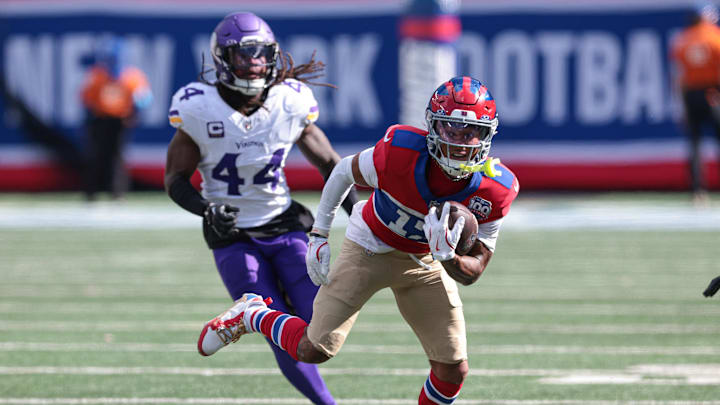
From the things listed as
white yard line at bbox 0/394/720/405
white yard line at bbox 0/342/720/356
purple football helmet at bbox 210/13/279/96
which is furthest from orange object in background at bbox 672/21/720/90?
purple football helmet at bbox 210/13/279/96

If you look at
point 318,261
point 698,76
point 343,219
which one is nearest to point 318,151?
point 318,261

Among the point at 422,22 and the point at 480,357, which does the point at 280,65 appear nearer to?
the point at 480,357

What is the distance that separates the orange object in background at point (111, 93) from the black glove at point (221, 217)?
10.7m

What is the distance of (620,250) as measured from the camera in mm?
10820

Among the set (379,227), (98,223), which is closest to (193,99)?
(379,227)

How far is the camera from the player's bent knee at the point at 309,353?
15.0 feet

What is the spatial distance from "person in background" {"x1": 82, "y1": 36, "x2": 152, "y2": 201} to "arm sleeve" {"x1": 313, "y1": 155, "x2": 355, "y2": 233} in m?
10.7

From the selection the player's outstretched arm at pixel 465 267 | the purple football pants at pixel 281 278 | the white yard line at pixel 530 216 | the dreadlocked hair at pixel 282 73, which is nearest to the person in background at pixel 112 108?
the white yard line at pixel 530 216

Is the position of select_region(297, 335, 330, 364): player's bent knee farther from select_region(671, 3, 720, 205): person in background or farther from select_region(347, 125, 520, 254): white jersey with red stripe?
select_region(671, 3, 720, 205): person in background

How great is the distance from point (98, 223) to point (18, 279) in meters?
3.97

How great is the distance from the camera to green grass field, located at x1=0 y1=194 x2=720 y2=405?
5578mm

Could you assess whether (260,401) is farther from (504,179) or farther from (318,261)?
(504,179)

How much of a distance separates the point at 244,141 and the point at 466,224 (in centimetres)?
131

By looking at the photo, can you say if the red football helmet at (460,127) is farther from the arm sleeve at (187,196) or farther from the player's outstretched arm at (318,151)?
the arm sleeve at (187,196)
